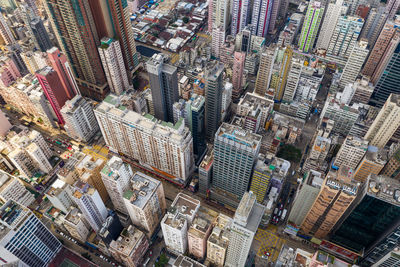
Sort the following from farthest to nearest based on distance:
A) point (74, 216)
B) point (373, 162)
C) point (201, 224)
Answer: point (373, 162) → point (74, 216) → point (201, 224)

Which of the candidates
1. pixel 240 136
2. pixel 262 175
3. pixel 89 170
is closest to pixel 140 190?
pixel 89 170

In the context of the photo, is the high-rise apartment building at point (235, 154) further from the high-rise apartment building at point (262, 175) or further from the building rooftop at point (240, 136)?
the high-rise apartment building at point (262, 175)

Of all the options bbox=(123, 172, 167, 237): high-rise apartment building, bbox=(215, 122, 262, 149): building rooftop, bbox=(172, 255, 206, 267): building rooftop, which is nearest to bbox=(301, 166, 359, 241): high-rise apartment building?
bbox=(215, 122, 262, 149): building rooftop

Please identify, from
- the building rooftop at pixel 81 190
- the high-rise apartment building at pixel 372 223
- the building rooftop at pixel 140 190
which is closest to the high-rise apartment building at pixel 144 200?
the building rooftop at pixel 140 190

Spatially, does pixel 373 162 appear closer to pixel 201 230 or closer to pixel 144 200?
pixel 201 230

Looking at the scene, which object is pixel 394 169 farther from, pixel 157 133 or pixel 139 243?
pixel 139 243

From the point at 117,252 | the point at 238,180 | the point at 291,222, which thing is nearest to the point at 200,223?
the point at 238,180
